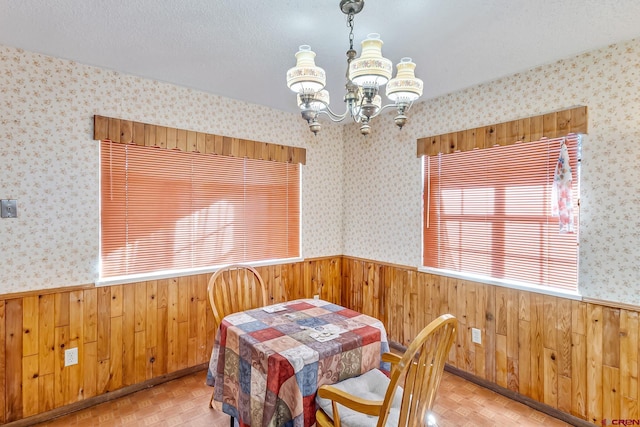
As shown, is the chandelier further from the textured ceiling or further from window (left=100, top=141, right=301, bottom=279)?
window (left=100, top=141, right=301, bottom=279)

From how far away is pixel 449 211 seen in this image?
9.82 ft

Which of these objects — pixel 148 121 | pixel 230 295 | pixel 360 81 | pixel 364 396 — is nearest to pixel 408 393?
pixel 364 396

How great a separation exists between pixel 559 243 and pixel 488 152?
2.85ft

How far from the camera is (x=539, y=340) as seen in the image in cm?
241

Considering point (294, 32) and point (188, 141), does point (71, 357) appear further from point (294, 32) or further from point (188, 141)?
point (294, 32)

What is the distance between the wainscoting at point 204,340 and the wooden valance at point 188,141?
44.8 inches

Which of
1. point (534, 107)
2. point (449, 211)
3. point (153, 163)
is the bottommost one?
point (449, 211)

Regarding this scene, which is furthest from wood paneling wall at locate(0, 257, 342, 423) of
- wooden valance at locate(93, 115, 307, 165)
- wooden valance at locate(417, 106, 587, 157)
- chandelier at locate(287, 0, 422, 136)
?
wooden valance at locate(417, 106, 587, 157)

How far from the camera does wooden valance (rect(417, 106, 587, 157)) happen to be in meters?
2.24

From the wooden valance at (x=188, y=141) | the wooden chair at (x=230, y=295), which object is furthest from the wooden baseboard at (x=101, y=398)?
the wooden valance at (x=188, y=141)

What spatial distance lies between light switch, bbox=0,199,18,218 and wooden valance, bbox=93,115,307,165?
67 centimetres

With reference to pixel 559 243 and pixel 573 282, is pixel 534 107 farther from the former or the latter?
pixel 573 282

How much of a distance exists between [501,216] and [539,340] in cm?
95

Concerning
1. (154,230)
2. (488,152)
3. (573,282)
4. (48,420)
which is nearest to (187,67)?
(154,230)
